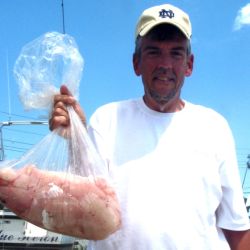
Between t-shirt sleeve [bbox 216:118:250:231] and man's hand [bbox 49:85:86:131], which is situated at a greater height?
man's hand [bbox 49:85:86:131]

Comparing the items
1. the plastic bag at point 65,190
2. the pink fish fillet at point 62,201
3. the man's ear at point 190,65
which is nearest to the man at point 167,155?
the man's ear at point 190,65

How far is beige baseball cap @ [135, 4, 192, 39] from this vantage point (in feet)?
8.35

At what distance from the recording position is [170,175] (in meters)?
2.42

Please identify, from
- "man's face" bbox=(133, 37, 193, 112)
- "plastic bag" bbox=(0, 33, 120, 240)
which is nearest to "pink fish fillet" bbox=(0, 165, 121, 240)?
"plastic bag" bbox=(0, 33, 120, 240)

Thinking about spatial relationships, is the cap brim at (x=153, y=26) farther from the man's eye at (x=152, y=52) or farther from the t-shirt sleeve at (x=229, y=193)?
the t-shirt sleeve at (x=229, y=193)

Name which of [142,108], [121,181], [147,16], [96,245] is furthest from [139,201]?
[147,16]

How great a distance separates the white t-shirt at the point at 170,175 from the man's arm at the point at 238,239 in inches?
2.0

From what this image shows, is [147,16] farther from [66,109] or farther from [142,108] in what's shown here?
[66,109]

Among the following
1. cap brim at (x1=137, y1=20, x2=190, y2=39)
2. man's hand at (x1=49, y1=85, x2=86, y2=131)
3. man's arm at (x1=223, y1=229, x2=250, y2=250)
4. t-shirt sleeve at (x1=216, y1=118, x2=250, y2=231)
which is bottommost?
man's arm at (x1=223, y1=229, x2=250, y2=250)

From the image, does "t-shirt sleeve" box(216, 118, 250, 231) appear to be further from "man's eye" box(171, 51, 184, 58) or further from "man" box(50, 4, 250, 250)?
"man's eye" box(171, 51, 184, 58)

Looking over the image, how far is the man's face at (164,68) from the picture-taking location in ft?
8.27

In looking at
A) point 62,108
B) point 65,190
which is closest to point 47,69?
point 62,108

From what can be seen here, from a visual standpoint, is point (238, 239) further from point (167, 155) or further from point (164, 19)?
point (164, 19)

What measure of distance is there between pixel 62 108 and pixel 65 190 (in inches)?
17.3
